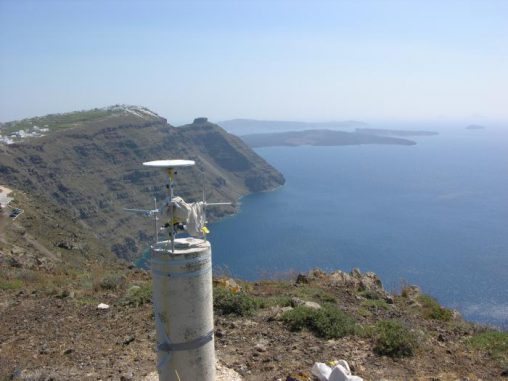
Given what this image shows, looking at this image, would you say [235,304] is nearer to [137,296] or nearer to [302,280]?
[137,296]

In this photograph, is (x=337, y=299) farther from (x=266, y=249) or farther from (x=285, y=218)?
(x=285, y=218)

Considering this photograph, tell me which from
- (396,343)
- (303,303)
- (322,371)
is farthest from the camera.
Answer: (303,303)

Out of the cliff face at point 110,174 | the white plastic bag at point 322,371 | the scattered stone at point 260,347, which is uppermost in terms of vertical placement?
the white plastic bag at point 322,371

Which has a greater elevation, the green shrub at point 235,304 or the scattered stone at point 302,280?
the green shrub at point 235,304

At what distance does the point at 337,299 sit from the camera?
11.2 meters

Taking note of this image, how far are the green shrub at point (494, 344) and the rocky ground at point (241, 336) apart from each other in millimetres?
89

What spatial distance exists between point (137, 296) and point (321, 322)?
4.54m

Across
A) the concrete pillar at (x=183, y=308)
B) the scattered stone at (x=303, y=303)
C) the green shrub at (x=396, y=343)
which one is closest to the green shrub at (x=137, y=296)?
the scattered stone at (x=303, y=303)

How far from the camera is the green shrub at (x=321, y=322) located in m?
8.45

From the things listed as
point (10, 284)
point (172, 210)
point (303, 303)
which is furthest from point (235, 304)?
point (10, 284)

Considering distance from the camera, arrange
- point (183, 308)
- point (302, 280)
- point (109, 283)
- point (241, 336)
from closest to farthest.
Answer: point (183, 308) → point (241, 336) → point (109, 283) → point (302, 280)

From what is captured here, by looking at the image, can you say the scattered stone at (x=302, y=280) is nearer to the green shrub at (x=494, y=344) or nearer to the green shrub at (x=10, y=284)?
the green shrub at (x=494, y=344)

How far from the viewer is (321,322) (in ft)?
28.3

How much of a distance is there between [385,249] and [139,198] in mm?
51314
